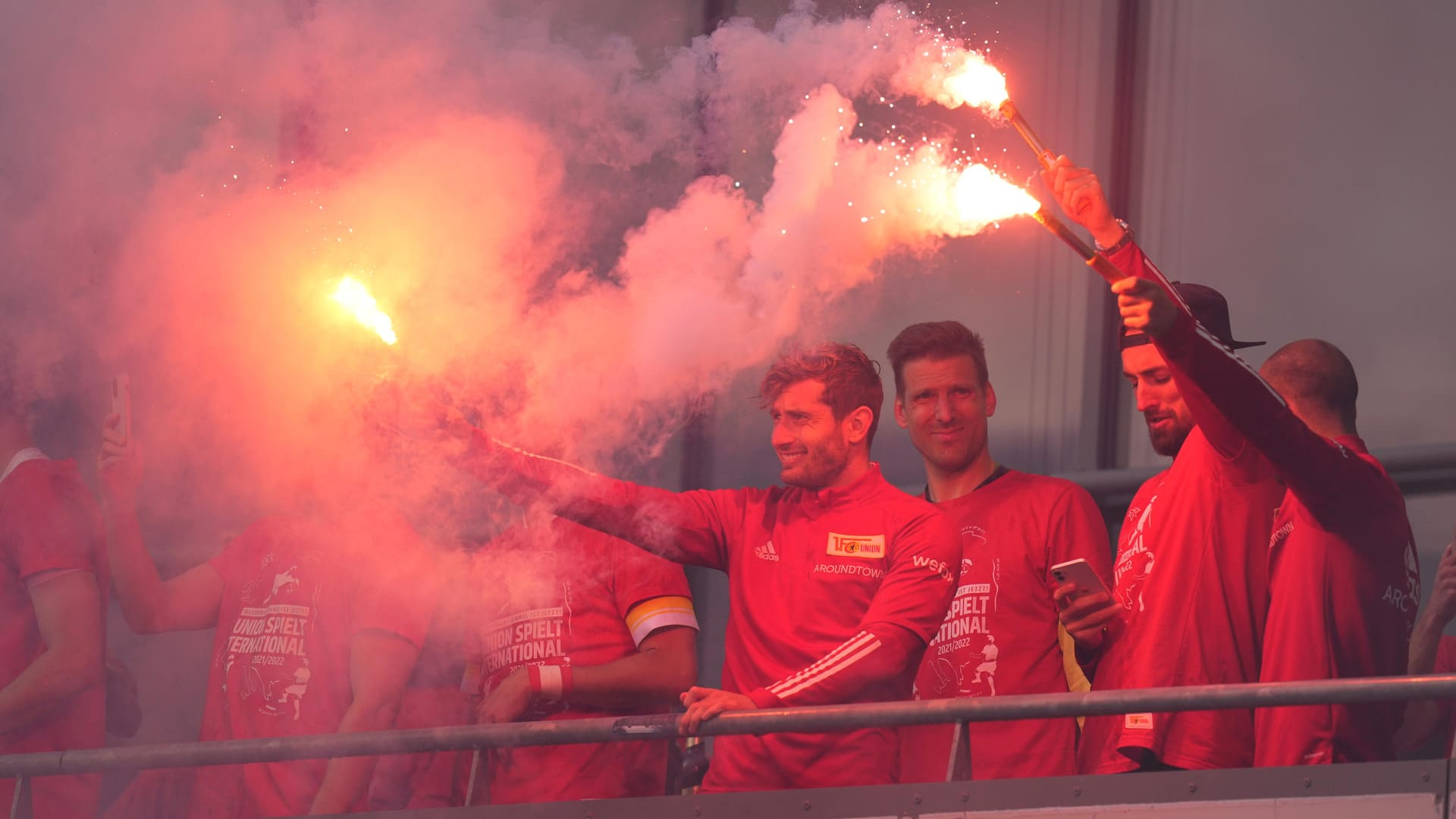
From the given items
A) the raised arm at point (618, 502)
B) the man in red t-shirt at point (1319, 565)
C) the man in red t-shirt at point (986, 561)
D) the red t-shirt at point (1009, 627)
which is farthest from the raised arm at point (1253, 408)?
the raised arm at point (618, 502)

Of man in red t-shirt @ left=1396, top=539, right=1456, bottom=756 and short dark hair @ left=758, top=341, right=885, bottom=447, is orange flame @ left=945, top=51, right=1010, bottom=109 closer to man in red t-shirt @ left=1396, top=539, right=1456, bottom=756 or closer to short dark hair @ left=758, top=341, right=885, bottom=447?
short dark hair @ left=758, top=341, right=885, bottom=447

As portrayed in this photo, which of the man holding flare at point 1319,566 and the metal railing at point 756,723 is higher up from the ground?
the man holding flare at point 1319,566

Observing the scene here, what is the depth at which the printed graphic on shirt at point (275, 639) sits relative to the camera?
4121 mm

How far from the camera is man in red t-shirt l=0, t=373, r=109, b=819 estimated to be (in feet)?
13.7

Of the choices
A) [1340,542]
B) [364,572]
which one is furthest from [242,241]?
[1340,542]

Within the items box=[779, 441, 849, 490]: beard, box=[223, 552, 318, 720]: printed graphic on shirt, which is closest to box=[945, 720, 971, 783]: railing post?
box=[779, 441, 849, 490]: beard

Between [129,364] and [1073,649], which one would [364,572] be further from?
[1073,649]

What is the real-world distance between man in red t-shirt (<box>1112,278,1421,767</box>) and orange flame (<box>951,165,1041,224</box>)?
3.39ft

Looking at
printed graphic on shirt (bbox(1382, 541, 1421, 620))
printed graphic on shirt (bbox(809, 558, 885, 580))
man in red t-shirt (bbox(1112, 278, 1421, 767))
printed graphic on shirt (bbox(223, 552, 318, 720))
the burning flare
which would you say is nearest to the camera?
man in red t-shirt (bbox(1112, 278, 1421, 767))

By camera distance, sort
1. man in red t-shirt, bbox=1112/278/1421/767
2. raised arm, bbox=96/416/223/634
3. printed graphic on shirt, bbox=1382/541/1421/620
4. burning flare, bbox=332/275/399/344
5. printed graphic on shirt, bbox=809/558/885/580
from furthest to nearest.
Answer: burning flare, bbox=332/275/399/344
raised arm, bbox=96/416/223/634
printed graphic on shirt, bbox=809/558/885/580
printed graphic on shirt, bbox=1382/541/1421/620
man in red t-shirt, bbox=1112/278/1421/767

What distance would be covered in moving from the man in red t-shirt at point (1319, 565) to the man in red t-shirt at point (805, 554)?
2.52 ft

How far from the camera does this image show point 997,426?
6.27 m

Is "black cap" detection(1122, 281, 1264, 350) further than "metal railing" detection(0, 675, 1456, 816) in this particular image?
Yes

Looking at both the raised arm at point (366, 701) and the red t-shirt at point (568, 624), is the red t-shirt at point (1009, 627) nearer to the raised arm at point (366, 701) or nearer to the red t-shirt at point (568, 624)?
the red t-shirt at point (568, 624)
